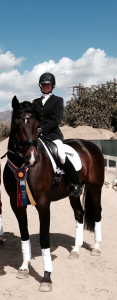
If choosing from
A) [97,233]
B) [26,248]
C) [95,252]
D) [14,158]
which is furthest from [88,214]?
[14,158]

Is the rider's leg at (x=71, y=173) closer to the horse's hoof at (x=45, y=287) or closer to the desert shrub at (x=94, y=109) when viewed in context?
the horse's hoof at (x=45, y=287)

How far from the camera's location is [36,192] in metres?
3.86

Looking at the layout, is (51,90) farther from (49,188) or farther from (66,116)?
(66,116)

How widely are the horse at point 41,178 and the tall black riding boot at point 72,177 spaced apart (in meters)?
0.11

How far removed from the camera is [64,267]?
4668 millimetres

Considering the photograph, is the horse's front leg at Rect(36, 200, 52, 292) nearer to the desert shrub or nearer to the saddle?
the saddle

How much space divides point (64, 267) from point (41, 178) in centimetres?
175

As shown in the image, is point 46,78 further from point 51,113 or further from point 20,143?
point 20,143

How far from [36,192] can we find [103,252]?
2290 millimetres

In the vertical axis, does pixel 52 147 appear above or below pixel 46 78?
below

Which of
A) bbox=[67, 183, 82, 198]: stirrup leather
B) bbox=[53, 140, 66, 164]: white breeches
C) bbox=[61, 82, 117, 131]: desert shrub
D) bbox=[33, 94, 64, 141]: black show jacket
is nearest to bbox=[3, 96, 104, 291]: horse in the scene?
bbox=[67, 183, 82, 198]: stirrup leather

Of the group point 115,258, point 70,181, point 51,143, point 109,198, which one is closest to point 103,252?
point 115,258

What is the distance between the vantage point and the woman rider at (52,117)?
169 inches

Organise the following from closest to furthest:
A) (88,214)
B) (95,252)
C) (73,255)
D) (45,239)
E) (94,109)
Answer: (45,239) < (73,255) < (95,252) < (88,214) < (94,109)
